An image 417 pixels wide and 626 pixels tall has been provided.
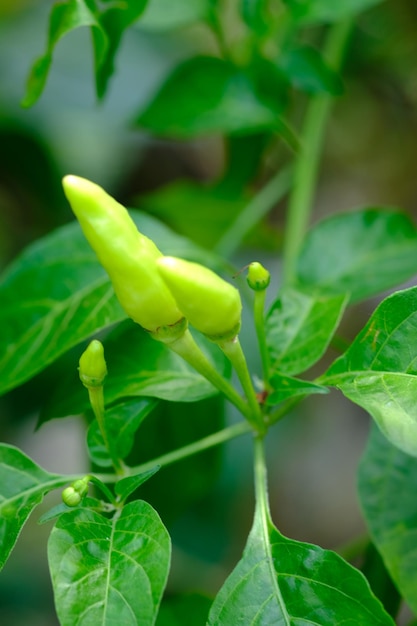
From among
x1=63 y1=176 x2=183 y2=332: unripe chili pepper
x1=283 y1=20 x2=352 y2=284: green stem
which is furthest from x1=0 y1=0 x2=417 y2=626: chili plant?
x1=283 y1=20 x2=352 y2=284: green stem

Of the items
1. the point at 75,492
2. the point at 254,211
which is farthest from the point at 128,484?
the point at 254,211

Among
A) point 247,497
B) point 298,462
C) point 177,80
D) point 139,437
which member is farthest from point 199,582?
point 177,80

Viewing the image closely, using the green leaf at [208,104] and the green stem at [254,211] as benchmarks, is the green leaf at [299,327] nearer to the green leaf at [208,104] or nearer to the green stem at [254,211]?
the green leaf at [208,104]

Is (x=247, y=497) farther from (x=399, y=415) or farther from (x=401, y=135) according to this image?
(x=399, y=415)

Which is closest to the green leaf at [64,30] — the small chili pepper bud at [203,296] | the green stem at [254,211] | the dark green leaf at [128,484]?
the small chili pepper bud at [203,296]

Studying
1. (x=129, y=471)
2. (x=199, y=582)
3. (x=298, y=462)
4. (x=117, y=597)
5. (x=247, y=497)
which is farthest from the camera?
(x=298, y=462)

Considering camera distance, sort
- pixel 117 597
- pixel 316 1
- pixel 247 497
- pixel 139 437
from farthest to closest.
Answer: pixel 247 497 → pixel 316 1 → pixel 139 437 → pixel 117 597

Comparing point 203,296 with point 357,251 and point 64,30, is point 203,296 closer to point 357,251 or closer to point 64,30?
point 64,30

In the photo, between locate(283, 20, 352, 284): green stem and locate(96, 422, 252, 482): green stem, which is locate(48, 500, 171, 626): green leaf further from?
locate(283, 20, 352, 284): green stem
